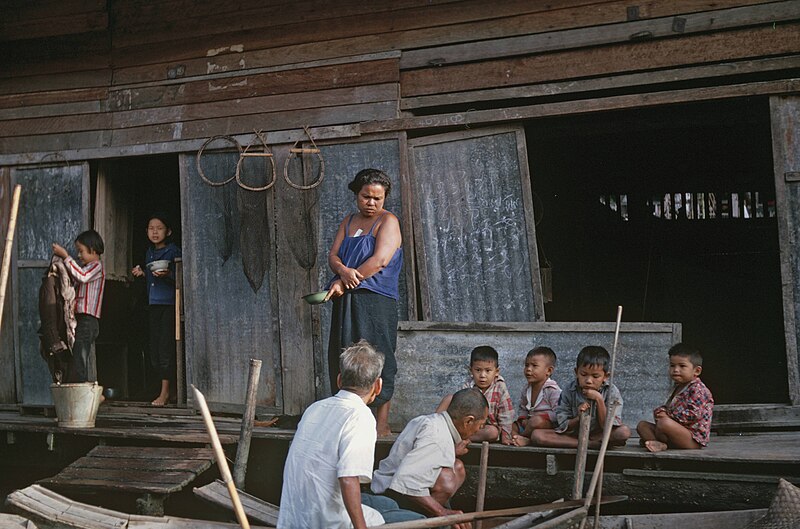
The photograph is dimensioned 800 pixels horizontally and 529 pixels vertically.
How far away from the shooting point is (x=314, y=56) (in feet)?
25.8

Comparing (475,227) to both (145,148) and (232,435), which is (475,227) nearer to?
(232,435)

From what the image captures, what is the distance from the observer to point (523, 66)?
7141mm

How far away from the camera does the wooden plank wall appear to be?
21.9 ft

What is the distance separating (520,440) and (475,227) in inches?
80.6

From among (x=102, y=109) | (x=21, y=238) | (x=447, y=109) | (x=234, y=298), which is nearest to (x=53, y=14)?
(x=102, y=109)

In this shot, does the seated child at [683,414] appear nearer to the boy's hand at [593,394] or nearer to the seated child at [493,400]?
the boy's hand at [593,394]

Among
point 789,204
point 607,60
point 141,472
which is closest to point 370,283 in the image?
point 141,472

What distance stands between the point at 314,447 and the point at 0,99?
22.4 feet

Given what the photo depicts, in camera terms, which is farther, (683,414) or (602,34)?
(602,34)

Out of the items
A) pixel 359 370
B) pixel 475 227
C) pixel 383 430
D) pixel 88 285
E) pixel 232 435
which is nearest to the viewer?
pixel 359 370

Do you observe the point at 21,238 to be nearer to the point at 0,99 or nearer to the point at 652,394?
the point at 0,99

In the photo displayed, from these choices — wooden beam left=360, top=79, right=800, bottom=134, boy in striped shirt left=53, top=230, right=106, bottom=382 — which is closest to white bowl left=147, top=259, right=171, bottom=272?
boy in striped shirt left=53, top=230, right=106, bottom=382

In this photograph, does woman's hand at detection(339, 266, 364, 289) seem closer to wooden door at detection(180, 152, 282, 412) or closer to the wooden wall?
the wooden wall

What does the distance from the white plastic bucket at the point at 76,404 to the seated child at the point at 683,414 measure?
13.8 ft
